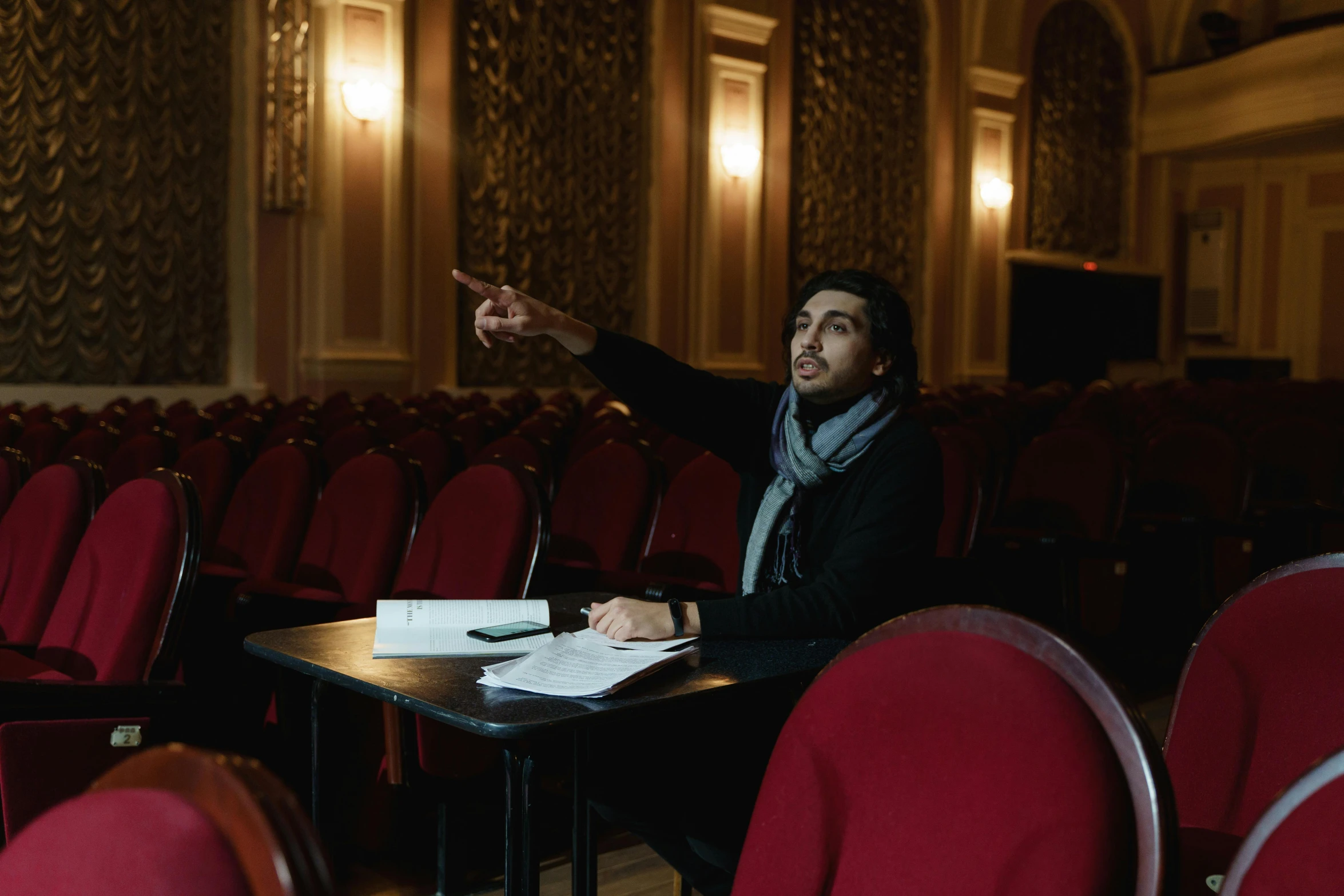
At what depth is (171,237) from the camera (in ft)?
26.3

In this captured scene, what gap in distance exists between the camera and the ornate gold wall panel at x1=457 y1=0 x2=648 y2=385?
930cm

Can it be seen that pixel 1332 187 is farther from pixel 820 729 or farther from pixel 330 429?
pixel 820 729

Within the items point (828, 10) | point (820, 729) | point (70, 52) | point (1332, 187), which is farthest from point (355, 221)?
point (1332, 187)

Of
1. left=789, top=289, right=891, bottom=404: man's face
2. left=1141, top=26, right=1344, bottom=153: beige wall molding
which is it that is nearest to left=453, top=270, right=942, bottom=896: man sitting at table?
left=789, top=289, right=891, bottom=404: man's face

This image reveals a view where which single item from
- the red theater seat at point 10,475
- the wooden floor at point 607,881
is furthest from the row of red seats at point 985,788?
the red theater seat at point 10,475

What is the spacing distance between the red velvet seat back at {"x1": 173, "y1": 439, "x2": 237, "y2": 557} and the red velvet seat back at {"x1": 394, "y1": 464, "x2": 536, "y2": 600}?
111cm

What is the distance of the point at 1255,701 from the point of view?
4.67 feet

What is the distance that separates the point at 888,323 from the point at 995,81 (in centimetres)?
1212

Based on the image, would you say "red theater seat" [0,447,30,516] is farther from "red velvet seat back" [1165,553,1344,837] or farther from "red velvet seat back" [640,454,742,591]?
"red velvet seat back" [1165,553,1344,837]

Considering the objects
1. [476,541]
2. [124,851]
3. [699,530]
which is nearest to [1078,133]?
[699,530]

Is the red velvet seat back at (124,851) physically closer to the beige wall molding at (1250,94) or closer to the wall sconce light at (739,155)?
the wall sconce light at (739,155)

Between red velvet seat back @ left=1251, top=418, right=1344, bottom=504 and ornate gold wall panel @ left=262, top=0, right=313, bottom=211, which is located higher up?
ornate gold wall panel @ left=262, top=0, right=313, bottom=211

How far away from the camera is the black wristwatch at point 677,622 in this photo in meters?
1.83

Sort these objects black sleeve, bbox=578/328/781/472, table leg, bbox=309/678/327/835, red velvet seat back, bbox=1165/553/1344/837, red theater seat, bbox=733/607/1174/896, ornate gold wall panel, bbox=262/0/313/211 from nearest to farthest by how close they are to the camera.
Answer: red theater seat, bbox=733/607/1174/896 < red velvet seat back, bbox=1165/553/1344/837 < table leg, bbox=309/678/327/835 < black sleeve, bbox=578/328/781/472 < ornate gold wall panel, bbox=262/0/313/211
